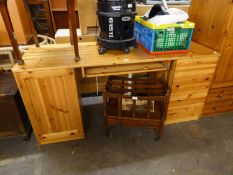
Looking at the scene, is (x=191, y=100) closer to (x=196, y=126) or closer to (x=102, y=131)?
(x=196, y=126)

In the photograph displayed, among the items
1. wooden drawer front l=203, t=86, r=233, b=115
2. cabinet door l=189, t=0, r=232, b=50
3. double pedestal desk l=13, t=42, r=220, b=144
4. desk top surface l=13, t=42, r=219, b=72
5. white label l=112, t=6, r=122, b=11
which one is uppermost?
white label l=112, t=6, r=122, b=11

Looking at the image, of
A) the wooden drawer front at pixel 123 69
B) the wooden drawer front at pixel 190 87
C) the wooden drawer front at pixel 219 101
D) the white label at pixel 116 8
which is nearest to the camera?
the white label at pixel 116 8

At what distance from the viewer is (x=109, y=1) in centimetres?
115

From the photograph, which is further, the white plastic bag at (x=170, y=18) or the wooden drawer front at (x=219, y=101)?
the wooden drawer front at (x=219, y=101)

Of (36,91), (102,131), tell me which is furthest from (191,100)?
(36,91)

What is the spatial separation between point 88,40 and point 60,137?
3.14 ft

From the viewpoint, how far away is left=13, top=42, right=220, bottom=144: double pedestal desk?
122 cm

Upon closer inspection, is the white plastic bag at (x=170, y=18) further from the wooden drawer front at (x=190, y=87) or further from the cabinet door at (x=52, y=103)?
the cabinet door at (x=52, y=103)

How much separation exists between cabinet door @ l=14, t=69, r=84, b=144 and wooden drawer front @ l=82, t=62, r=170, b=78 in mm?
157

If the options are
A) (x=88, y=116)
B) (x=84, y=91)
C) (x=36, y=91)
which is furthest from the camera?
(x=84, y=91)

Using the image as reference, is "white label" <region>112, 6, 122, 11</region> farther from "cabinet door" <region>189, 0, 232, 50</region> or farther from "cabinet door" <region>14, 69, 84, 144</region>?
"cabinet door" <region>189, 0, 232, 50</region>

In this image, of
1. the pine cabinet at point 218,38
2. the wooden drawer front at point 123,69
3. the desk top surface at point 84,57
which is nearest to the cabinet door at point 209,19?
the pine cabinet at point 218,38

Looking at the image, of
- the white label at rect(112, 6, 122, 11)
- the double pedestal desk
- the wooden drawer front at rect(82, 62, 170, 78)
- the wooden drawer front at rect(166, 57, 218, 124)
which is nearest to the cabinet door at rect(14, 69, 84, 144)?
the double pedestal desk

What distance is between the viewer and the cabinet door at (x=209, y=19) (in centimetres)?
135
